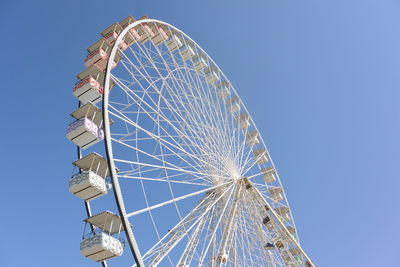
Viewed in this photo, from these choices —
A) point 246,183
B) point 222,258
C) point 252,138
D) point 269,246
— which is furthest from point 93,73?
point 252,138

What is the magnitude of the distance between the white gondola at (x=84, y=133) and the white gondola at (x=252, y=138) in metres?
11.6

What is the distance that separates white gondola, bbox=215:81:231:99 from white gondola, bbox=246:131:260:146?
109 inches

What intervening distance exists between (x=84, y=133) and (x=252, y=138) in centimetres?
1222

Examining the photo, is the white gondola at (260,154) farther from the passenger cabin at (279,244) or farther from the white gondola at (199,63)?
the passenger cabin at (279,244)

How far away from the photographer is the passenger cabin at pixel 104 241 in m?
9.73

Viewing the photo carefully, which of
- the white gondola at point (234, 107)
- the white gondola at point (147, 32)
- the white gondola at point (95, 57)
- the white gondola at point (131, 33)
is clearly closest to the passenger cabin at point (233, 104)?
the white gondola at point (234, 107)

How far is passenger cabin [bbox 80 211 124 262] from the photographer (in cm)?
973

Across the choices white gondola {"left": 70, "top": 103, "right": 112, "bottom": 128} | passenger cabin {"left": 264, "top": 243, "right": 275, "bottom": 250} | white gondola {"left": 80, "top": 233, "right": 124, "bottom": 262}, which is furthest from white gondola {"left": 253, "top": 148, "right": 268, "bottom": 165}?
white gondola {"left": 80, "top": 233, "right": 124, "bottom": 262}

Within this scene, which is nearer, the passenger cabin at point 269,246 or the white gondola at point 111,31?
the passenger cabin at point 269,246

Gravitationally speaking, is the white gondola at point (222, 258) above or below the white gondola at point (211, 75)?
below

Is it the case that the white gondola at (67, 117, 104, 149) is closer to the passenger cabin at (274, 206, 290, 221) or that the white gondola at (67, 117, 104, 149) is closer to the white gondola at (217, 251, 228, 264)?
the white gondola at (217, 251, 228, 264)

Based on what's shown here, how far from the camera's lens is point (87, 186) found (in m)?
10.5

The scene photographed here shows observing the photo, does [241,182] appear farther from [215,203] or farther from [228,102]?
[228,102]

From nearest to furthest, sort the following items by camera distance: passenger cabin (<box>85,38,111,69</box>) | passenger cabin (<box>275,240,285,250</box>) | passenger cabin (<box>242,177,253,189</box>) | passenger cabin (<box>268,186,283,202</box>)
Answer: passenger cabin (<box>85,38,111,69</box>), passenger cabin (<box>242,177,253,189</box>), passenger cabin (<box>275,240,285,250</box>), passenger cabin (<box>268,186,283,202</box>)
